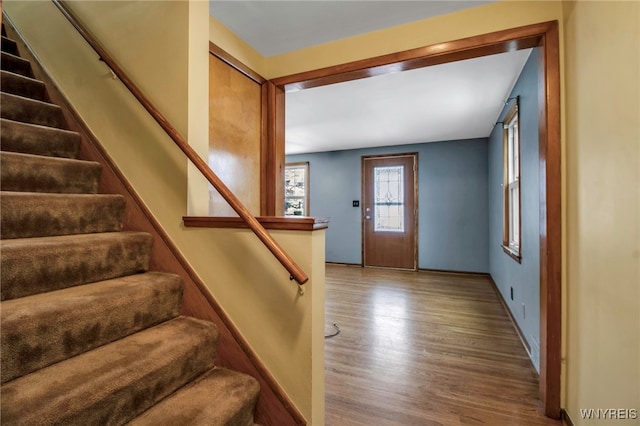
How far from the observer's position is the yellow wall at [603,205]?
1014 mm

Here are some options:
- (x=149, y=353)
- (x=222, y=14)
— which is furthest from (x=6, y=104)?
(x=149, y=353)

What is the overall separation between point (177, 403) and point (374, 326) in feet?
6.97

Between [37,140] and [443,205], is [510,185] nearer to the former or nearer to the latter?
[443,205]

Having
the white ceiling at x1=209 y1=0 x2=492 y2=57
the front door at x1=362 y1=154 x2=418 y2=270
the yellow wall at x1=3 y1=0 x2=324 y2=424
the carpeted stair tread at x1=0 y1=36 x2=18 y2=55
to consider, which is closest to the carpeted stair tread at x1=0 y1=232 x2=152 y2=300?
the yellow wall at x1=3 y1=0 x2=324 y2=424

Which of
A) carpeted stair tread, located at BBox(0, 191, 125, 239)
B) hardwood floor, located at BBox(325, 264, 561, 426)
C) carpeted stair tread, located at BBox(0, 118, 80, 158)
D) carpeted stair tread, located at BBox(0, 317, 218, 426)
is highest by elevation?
carpeted stair tread, located at BBox(0, 118, 80, 158)

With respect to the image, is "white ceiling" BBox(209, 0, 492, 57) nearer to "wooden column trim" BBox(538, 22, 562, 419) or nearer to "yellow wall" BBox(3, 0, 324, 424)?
"yellow wall" BBox(3, 0, 324, 424)

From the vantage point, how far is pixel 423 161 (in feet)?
18.0

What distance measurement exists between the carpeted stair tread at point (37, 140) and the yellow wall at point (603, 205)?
2676 mm

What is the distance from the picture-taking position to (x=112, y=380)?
0.97 m

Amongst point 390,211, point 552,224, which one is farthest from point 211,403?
point 390,211

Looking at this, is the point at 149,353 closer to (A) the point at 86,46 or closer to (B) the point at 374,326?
(A) the point at 86,46

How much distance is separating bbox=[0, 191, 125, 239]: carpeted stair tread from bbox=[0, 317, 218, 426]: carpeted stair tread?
2.11 feet

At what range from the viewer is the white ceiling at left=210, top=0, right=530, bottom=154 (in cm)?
184

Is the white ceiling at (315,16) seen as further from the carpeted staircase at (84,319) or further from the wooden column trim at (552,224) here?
the carpeted staircase at (84,319)
